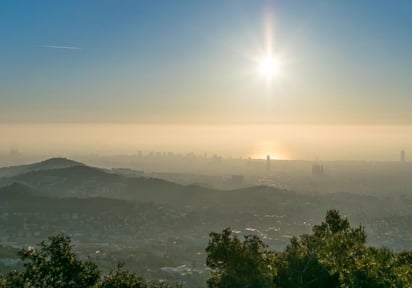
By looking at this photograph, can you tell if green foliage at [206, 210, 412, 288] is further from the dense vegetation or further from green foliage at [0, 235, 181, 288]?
green foliage at [0, 235, 181, 288]

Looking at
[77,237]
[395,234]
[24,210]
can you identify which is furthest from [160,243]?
A: [395,234]

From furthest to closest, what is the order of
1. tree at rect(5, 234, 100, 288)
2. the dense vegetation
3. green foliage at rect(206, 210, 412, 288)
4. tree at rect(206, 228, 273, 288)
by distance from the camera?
tree at rect(206, 228, 273, 288)
green foliage at rect(206, 210, 412, 288)
tree at rect(5, 234, 100, 288)
the dense vegetation

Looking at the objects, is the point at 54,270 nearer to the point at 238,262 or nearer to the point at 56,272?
the point at 56,272

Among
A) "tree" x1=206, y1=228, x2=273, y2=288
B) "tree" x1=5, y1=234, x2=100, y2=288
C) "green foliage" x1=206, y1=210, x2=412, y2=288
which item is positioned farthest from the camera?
"tree" x1=206, y1=228, x2=273, y2=288

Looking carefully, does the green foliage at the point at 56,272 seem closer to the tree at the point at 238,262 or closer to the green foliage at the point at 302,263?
the tree at the point at 238,262

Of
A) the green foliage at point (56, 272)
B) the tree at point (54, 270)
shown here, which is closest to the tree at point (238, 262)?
the green foliage at point (56, 272)

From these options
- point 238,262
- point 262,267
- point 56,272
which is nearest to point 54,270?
point 56,272

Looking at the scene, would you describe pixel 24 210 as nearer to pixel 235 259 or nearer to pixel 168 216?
pixel 168 216

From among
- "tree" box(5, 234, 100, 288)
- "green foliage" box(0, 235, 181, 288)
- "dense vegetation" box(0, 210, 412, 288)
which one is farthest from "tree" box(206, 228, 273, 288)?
"tree" box(5, 234, 100, 288)
